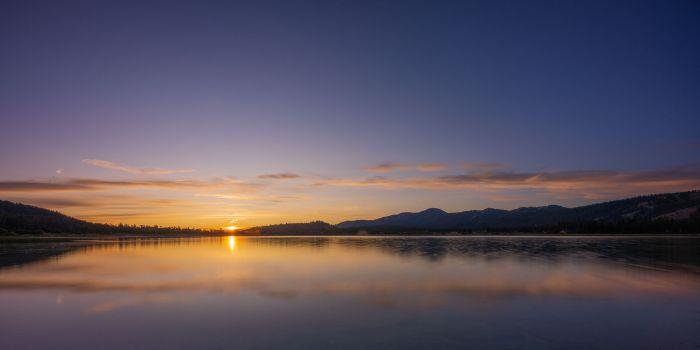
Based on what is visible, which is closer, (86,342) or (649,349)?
(649,349)

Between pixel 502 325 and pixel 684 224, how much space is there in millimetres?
161197

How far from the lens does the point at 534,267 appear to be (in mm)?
31375

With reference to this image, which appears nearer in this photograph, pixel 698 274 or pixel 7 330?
pixel 7 330

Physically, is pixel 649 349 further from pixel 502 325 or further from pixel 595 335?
pixel 502 325

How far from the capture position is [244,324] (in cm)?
1413

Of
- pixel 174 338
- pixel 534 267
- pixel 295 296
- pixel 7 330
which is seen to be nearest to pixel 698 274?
pixel 534 267

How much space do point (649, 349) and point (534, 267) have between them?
69.7 feet

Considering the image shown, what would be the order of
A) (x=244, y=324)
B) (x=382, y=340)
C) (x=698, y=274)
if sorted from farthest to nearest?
(x=698, y=274) → (x=244, y=324) → (x=382, y=340)

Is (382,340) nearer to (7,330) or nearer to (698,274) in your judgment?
(7,330)

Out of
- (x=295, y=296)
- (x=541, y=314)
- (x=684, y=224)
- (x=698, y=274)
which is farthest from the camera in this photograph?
(x=684, y=224)

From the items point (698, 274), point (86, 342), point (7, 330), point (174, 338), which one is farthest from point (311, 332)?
point (698, 274)

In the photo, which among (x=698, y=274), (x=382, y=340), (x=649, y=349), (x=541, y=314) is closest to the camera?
(x=649, y=349)

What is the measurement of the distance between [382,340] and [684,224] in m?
165

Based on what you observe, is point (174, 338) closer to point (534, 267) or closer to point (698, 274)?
point (534, 267)
